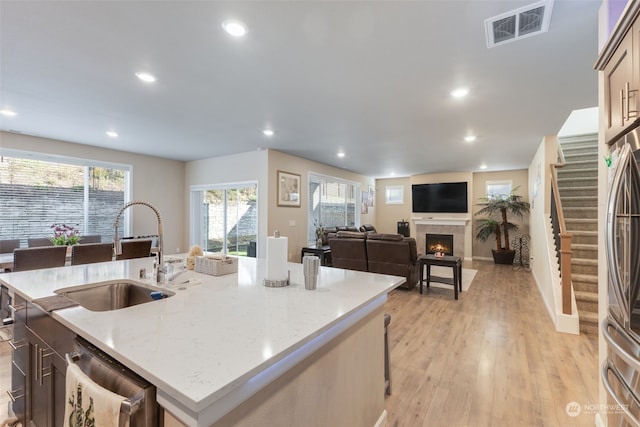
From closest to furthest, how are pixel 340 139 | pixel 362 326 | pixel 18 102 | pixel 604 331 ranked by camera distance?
pixel 604 331
pixel 362 326
pixel 18 102
pixel 340 139

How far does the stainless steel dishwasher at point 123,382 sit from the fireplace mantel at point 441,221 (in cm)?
856

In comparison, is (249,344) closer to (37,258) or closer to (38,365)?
(38,365)

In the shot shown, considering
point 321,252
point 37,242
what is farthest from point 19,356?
point 321,252

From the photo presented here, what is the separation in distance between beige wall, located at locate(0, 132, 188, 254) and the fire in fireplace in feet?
22.4

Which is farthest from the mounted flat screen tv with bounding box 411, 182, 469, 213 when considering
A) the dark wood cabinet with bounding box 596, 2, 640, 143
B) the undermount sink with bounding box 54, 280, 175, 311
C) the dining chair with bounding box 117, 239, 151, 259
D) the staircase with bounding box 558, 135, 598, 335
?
the undermount sink with bounding box 54, 280, 175, 311

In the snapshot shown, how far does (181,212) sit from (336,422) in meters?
6.70

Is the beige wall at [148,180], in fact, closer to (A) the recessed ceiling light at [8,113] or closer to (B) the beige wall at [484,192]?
(A) the recessed ceiling light at [8,113]

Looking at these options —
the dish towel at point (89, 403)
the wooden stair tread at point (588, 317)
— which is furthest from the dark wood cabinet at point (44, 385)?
the wooden stair tread at point (588, 317)

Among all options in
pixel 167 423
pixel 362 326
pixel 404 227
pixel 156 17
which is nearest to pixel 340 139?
pixel 156 17

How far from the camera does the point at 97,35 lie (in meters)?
1.99

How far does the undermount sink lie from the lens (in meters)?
1.58

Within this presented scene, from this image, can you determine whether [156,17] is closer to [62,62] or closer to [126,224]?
[62,62]

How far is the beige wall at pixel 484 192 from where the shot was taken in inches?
298

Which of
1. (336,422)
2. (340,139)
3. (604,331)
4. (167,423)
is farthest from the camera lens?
(340,139)
